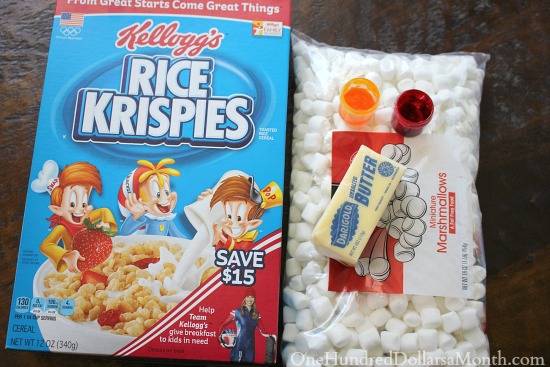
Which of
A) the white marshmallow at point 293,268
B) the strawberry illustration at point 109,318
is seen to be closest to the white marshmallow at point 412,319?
the white marshmallow at point 293,268

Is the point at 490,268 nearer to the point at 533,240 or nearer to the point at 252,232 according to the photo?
the point at 533,240

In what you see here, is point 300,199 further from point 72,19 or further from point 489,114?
point 72,19

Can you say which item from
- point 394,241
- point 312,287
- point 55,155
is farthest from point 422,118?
point 55,155

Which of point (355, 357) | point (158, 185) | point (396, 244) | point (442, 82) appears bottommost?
point (355, 357)

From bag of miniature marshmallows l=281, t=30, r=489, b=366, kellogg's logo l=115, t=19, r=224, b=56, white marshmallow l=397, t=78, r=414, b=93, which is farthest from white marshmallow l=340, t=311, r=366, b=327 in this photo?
kellogg's logo l=115, t=19, r=224, b=56

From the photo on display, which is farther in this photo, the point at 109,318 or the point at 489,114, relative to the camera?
the point at 489,114

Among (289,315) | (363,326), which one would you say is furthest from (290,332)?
(363,326)
